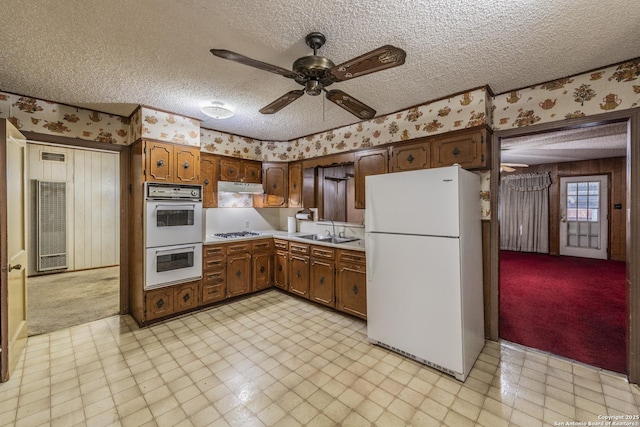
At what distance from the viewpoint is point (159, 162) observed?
3.10 meters

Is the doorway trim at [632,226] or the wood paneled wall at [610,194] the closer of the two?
the doorway trim at [632,226]

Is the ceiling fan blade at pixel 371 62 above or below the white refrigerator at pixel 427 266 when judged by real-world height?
above

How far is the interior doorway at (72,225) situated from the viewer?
445cm

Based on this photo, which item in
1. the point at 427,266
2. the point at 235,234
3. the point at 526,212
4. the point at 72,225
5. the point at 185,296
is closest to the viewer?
the point at 427,266

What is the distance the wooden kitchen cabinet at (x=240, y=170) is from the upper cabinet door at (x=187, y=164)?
1.87 feet

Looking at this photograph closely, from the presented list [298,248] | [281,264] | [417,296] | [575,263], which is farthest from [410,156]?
[575,263]

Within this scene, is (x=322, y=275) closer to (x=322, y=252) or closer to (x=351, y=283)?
(x=322, y=252)

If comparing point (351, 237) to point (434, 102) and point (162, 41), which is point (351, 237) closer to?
point (434, 102)

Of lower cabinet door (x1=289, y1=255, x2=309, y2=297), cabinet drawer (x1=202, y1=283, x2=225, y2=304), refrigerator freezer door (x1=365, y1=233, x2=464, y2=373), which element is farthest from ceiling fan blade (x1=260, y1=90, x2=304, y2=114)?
cabinet drawer (x1=202, y1=283, x2=225, y2=304)

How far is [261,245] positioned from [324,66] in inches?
115

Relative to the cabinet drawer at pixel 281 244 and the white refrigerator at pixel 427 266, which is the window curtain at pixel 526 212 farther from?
the cabinet drawer at pixel 281 244

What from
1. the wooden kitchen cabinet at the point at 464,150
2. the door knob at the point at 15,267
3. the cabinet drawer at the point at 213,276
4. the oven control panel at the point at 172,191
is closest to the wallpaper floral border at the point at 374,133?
the wooden kitchen cabinet at the point at 464,150

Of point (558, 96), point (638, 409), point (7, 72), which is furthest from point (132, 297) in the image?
point (558, 96)

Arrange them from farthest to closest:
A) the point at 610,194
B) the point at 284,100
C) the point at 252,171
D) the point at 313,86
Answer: the point at 610,194, the point at 252,171, the point at 284,100, the point at 313,86
